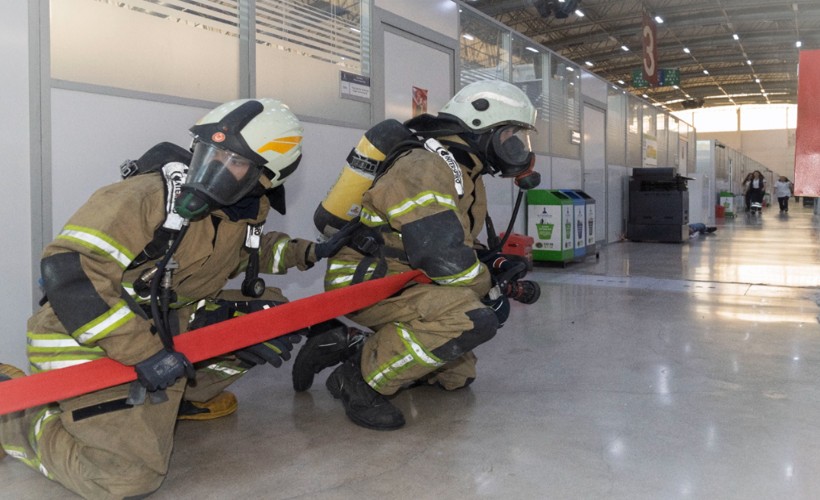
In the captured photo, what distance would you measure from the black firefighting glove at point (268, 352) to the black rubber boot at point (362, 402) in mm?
390

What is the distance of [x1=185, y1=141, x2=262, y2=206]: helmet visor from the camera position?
2.02 metres

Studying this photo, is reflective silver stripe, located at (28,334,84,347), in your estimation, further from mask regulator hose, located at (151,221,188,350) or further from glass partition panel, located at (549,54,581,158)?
glass partition panel, located at (549,54,581,158)

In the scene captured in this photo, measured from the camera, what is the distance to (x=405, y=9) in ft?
18.0

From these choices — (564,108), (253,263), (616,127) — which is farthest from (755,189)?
(253,263)

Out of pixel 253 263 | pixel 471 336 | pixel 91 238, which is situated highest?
pixel 91 238

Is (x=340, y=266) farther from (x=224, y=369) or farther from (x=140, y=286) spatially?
(x=140, y=286)

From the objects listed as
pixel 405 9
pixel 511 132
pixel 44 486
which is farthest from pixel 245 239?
pixel 405 9

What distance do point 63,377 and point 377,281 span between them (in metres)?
1.17

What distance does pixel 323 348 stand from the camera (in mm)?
2992

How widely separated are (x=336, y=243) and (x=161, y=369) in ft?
3.36

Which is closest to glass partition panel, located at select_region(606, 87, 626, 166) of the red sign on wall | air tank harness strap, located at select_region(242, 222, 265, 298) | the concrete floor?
the red sign on wall

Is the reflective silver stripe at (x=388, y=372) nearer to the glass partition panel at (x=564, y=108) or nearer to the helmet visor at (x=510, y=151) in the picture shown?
the helmet visor at (x=510, y=151)

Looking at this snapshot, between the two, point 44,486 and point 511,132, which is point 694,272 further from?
point 44,486

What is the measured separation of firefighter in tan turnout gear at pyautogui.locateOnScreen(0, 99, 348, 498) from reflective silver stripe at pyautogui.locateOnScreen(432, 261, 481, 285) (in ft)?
2.13
